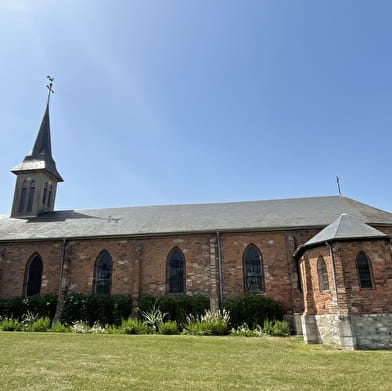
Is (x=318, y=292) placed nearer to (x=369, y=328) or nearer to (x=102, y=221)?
(x=369, y=328)

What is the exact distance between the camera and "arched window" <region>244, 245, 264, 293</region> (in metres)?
18.8

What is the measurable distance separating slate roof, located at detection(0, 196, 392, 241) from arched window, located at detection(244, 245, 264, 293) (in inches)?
57.8

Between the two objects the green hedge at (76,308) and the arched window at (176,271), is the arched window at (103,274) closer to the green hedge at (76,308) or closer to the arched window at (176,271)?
the green hedge at (76,308)

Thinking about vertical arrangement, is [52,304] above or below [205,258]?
below

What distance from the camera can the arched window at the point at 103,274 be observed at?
65.7 ft

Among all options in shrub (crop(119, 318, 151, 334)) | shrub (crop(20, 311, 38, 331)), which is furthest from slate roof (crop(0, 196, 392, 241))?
shrub (crop(119, 318, 151, 334))

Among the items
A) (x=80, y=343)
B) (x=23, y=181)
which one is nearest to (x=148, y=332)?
(x=80, y=343)

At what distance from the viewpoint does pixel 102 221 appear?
75.6ft

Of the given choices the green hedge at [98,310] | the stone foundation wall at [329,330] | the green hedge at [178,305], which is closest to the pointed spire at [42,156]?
the green hedge at [98,310]

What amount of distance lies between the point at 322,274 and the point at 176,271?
8585 millimetres

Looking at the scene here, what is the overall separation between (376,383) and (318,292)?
7.55m

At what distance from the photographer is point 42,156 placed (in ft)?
96.8

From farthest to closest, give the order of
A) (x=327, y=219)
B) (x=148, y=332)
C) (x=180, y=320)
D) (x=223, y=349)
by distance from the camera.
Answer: (x=327, y=219) < (x=180, y=320) < (x=148, y=332) < (x=223, y=349)

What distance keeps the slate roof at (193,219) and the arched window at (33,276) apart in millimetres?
1598
